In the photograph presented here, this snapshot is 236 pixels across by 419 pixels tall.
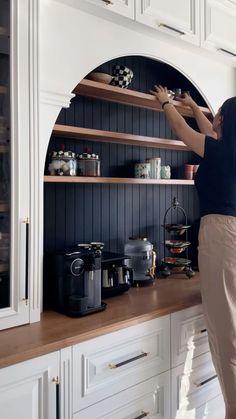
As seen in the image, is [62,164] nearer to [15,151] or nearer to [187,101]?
[15,151]

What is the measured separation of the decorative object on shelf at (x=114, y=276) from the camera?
1.86 metres

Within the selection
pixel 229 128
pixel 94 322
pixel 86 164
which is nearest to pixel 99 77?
pixel 86 164

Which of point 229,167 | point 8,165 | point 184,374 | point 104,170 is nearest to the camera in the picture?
point 8,165

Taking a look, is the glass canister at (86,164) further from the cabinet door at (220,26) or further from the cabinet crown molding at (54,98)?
the cabinet door at (220,26)

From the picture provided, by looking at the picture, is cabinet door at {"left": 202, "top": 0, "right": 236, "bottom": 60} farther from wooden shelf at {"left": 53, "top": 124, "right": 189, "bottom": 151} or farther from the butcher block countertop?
the butcher block countertop

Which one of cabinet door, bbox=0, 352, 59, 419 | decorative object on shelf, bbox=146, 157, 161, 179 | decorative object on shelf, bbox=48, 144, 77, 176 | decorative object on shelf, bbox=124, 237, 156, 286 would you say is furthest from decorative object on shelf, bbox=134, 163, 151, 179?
cabinet door, bbox=0, 352, 59, 419

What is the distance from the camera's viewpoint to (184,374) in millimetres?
1790

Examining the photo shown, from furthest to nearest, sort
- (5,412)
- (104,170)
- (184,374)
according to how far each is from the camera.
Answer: (104,170), (184,374), (5,412)

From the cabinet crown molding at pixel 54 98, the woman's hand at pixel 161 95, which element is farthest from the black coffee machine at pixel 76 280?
the woman's hand at pixel 161 95

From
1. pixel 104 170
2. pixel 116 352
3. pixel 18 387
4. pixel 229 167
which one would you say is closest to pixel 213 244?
pixel 229 167

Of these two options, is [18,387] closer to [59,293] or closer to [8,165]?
[59,293]

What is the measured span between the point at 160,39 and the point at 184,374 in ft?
5.49

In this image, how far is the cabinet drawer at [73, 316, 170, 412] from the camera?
1.39 metres

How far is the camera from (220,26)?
225 cm
